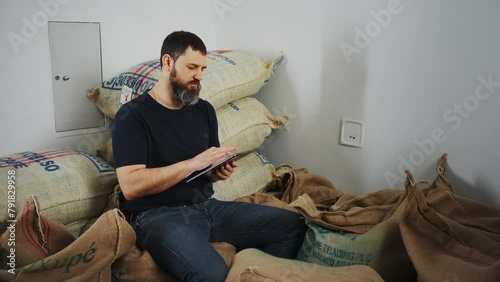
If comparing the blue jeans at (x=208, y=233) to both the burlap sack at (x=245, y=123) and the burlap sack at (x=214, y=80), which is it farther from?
the burlap sack at (x=214, y=80)

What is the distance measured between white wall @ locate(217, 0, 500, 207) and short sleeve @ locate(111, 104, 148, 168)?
80cm

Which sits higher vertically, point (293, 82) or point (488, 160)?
point (293, 82)

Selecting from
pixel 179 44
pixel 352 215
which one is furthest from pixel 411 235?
pixel 179 44

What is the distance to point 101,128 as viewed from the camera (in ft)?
5.35

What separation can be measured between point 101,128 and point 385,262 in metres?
1.14

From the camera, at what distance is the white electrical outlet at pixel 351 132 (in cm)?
161

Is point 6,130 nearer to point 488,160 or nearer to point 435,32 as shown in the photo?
point 435,32

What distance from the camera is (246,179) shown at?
1.64 meters

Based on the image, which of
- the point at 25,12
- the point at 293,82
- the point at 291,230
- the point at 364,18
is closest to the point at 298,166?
the point at 293,82

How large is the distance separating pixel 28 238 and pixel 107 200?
351 millimetres

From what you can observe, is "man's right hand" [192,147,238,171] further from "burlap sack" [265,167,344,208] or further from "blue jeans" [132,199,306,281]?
"burlap sack" [265,167,344,208]

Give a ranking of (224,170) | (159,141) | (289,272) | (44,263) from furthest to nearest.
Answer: (224,170) < (159,141) < (289,272) < (44,263)

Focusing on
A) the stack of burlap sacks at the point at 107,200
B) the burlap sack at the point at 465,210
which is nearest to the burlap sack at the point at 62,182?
the stack of burlap sacks at the point at 107,200

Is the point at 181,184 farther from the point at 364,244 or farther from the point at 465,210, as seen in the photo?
the point at 465,210
